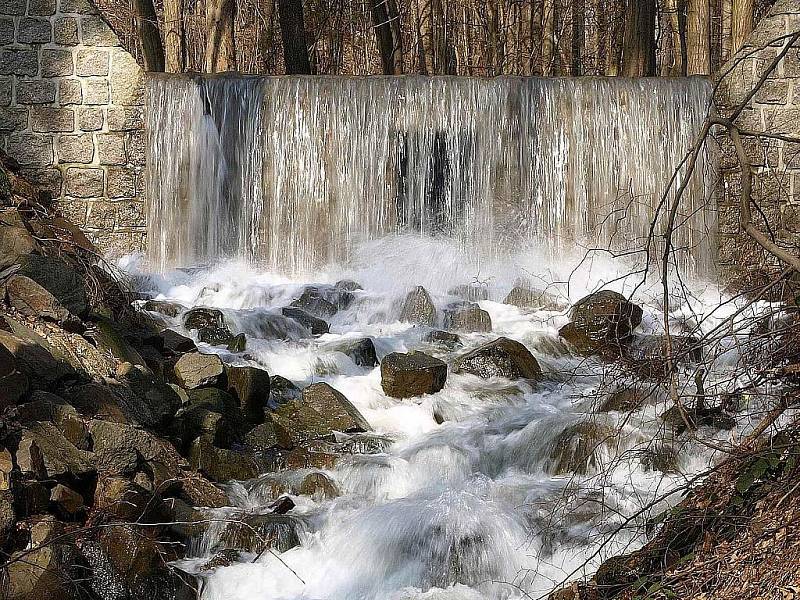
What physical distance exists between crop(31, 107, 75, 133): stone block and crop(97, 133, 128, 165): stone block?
0.33m

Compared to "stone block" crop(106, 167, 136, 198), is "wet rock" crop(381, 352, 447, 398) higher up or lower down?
lower down

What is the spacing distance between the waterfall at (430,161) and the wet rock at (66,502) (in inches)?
236

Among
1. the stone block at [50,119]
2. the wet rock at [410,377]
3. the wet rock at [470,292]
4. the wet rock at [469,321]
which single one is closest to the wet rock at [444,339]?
the wet rock at [469,321]

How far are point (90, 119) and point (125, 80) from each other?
50 centimetres

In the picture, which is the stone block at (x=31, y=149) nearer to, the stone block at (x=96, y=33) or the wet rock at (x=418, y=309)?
the stone block at (x=96, y=33)

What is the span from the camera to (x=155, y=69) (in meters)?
13.0

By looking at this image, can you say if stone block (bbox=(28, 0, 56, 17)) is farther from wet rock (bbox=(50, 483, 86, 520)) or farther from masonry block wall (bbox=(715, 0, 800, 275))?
wet rock (bbox=(50, 483, 86, 520))

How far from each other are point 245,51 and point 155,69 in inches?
72.8

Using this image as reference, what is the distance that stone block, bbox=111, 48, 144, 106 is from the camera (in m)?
10.2

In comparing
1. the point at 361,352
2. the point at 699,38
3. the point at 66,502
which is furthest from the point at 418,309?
the point at 699,38

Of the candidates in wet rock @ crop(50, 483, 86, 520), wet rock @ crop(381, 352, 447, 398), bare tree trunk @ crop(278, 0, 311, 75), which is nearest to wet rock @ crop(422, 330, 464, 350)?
wet rock @ crop(381, 352, 447, 398)

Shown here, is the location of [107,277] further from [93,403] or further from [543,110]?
[543,110]

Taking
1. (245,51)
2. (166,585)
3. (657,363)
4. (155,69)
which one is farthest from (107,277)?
(245,51)

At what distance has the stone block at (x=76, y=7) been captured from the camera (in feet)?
32.7
